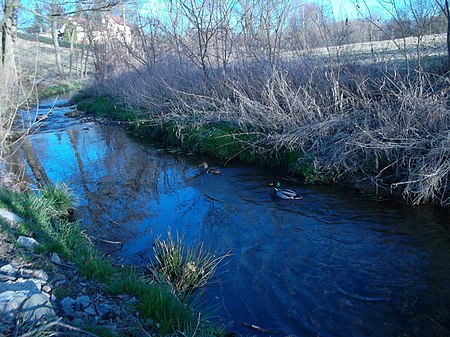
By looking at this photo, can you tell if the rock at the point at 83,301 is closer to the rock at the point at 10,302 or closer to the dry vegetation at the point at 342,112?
the rock at the point at 10,302

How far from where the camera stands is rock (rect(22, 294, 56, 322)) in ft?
8.79

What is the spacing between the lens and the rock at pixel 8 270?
3.36m

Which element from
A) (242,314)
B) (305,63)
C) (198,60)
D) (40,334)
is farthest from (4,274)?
(198,60)

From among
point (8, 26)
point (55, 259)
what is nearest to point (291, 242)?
point (55, 259)

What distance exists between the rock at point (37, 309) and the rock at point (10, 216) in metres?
2.04

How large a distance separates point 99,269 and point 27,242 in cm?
90

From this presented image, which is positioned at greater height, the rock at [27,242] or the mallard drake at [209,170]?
the rock at [27,242]

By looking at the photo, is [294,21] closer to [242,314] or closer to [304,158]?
[304,158]

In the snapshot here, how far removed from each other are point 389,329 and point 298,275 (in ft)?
3.91

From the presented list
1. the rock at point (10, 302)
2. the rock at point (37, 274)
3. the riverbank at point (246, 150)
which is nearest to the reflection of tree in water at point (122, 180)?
the riverbank at point (246, 150)

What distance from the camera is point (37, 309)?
9.12ft

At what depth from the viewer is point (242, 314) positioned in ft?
13.1

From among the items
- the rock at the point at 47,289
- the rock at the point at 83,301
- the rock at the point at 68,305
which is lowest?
the rock at the point at 83,301

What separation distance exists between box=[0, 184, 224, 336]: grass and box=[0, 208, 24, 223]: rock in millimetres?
113
